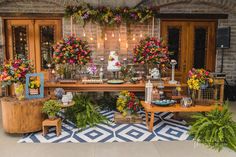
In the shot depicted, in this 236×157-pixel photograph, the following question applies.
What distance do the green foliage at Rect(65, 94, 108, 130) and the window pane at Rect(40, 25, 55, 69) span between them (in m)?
2.29

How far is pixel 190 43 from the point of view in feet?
22.6

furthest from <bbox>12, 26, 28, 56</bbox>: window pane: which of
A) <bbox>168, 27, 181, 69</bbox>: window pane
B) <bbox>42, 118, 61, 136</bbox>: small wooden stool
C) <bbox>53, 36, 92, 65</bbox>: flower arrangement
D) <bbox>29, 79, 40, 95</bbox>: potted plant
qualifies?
<bbox>168, 27, 181, 69</bbox>: window pane

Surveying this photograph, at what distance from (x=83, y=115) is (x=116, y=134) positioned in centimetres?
89

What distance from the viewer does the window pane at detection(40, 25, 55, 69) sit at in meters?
6.68

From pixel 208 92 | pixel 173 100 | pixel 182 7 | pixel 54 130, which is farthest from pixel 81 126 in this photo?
pixel 182 7

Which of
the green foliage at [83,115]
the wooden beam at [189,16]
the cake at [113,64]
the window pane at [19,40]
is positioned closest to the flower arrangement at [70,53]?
the cake at [113,64]

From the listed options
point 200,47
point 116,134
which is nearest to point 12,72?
point 116,134

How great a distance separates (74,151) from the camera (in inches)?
139

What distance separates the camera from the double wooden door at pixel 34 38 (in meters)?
6.62

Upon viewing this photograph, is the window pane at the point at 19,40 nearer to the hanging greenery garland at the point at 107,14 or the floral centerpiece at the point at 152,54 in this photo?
the hanging greenery garland at the point at 107,14

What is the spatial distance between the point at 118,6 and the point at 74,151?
155 inches

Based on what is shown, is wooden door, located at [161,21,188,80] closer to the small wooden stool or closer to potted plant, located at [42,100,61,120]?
potted plant, located at [42,100,61,120]

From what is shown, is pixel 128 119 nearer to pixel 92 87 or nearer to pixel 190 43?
pixel 92 87

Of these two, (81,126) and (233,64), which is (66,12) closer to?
(81,126)
